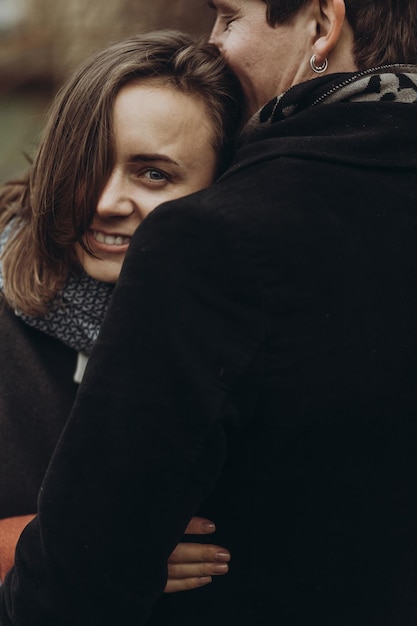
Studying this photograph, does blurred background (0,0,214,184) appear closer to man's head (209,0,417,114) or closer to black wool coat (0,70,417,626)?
man's head (209,0,417,114)

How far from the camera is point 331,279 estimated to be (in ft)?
4.41

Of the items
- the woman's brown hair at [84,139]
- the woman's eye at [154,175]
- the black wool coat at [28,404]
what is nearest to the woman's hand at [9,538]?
the black wool coat at [28,404]

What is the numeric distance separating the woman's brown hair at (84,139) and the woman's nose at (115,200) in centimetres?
3

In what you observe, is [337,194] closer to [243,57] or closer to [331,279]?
[331,279]

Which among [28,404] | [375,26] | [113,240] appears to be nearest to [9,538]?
[28,404]

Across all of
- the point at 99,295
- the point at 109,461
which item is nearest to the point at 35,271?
the point at 99,295

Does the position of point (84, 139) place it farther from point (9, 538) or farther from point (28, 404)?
point (9, 538)

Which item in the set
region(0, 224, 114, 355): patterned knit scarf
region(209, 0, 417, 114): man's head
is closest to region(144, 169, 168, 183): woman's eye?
region(0, 224, 114, 355): patterned knit scarf

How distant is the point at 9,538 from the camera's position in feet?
6.20

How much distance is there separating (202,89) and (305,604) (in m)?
1.17

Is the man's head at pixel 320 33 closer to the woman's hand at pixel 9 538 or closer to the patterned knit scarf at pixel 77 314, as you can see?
the patterned knit scarf at pixel 77 314

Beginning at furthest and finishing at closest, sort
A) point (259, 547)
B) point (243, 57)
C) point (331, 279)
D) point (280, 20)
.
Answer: point (243, 57) < point (280, 20) < point (259, 547) < point (331, 279)

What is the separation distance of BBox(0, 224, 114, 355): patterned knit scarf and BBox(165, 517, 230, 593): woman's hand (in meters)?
0.70

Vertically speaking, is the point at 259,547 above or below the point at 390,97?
Answer: below
